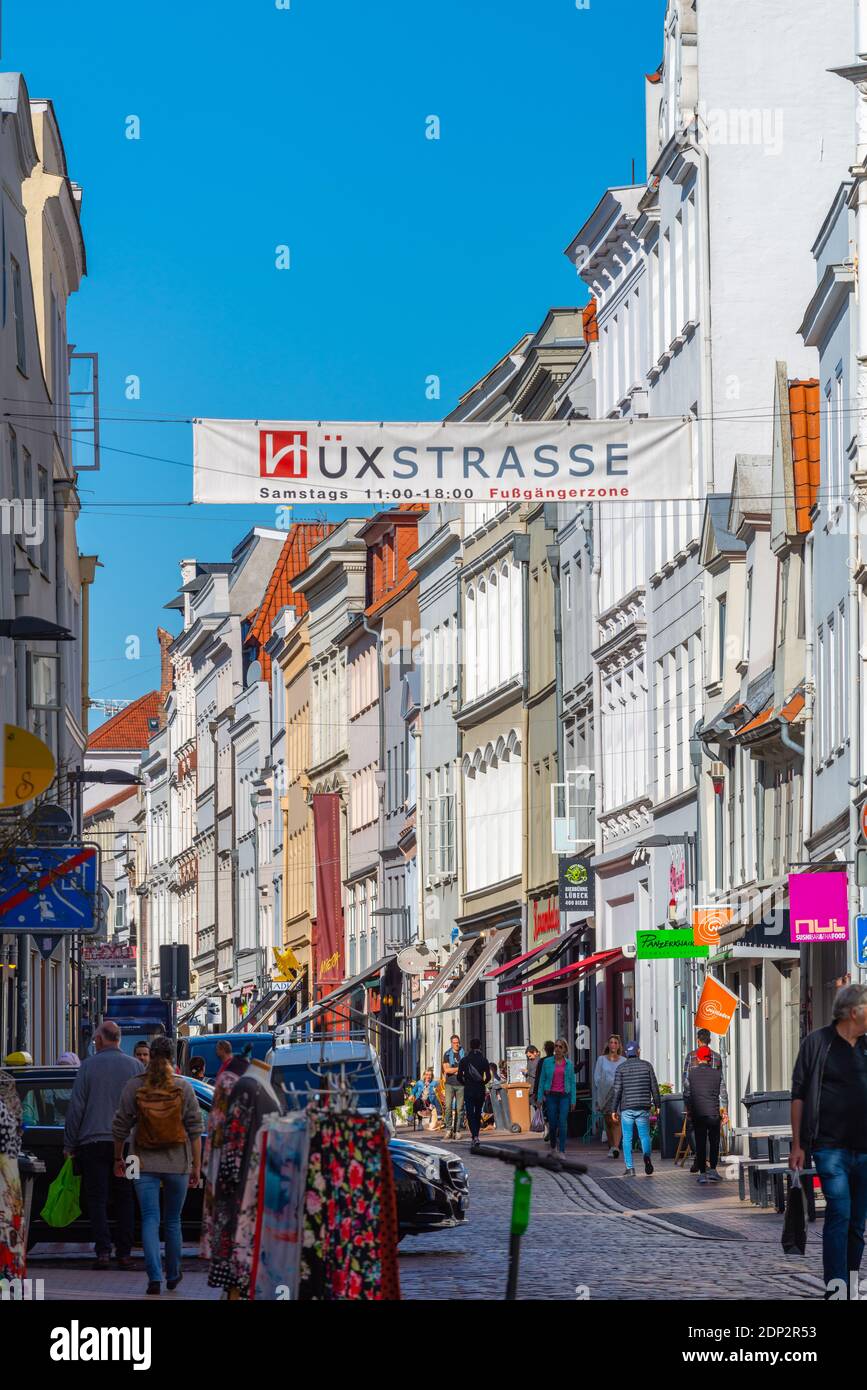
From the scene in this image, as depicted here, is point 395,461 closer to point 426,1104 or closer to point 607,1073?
point 607,1073

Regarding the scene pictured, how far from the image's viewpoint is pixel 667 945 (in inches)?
1432

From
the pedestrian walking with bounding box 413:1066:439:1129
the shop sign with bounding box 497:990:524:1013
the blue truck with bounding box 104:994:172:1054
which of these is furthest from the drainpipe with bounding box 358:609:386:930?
the pedestrian walking with bounding box 413:1066:439:1129

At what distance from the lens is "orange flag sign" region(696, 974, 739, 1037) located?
105 feet

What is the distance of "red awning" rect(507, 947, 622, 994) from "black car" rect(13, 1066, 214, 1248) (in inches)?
1082

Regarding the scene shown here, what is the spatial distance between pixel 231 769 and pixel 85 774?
2962 inches

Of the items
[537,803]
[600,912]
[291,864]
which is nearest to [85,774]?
[600,912]

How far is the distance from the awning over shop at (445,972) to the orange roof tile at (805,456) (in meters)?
29.1

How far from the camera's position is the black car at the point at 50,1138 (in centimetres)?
2053

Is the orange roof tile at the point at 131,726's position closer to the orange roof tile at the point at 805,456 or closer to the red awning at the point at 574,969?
the red awning at the point at 574,969

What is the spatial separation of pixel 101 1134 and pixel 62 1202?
24.0 inches

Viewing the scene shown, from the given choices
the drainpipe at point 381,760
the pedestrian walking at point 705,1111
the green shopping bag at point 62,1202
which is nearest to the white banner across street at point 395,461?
the green shopping bag at point 62,1202

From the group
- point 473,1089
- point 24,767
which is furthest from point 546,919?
point 24,767

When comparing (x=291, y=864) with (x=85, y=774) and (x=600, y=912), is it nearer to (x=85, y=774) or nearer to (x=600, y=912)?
(x=600, y=912)
